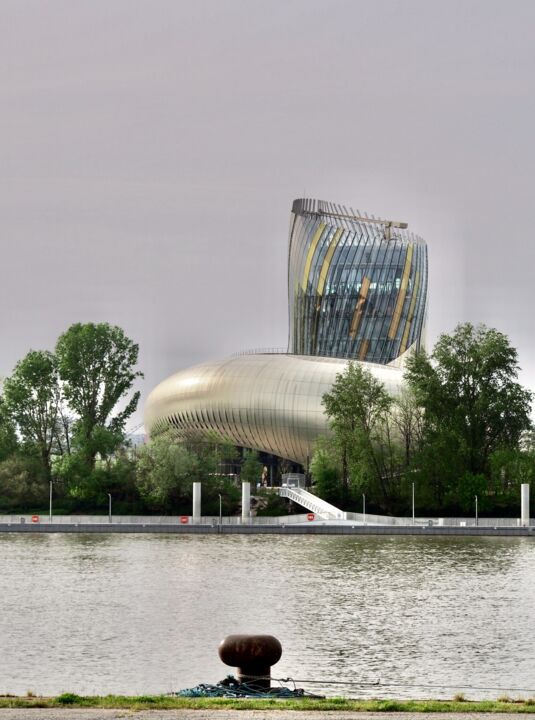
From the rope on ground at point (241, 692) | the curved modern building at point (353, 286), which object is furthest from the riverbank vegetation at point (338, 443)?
the rope on ground at point (241, 692)

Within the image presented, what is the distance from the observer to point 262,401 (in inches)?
4397

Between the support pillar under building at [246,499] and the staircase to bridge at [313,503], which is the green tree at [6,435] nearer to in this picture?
the support pillar under building at [246,499]

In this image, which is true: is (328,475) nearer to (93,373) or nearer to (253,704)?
(93,373)

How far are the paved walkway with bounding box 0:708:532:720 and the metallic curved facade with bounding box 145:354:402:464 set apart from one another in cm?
8557

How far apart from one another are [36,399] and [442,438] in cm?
2729

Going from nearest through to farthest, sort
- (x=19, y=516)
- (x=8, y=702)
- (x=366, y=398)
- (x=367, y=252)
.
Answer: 1. (x=8, y=702)
2. (x=19, y=516)
3. (x=366, y=398)
4. (x=367, y=252)

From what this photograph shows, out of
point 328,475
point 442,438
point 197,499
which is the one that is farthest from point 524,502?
point 197,499

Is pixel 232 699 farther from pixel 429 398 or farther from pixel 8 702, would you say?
pixel 429 398

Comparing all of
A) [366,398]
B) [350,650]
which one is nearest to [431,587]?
[350,650]

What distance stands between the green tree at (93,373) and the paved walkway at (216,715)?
69.3 metres

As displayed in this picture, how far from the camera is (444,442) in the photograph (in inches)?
3275

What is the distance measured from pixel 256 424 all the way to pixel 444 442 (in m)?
30.9

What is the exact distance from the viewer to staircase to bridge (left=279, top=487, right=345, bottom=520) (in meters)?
83.4

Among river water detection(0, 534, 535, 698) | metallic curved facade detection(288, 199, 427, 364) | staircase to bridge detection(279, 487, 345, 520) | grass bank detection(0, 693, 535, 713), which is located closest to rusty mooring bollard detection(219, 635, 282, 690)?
grass bank detection(0, 693, 535, 713)
